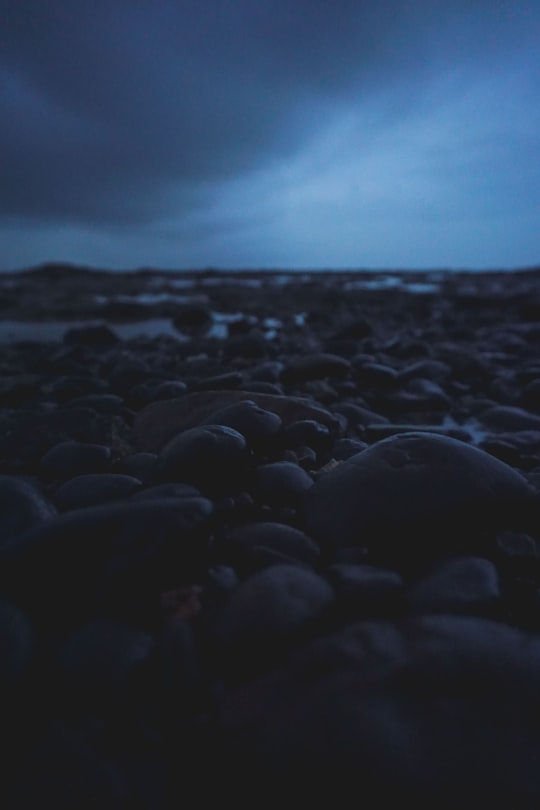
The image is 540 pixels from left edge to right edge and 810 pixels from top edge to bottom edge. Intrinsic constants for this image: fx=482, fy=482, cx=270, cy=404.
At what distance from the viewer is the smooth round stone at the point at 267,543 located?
101 centimetres

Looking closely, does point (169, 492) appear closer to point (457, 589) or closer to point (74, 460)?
point (74, 460)

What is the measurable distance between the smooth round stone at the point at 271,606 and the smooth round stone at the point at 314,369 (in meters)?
1.94

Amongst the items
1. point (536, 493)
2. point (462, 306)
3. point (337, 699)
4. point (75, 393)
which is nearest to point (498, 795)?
point (337, 699)

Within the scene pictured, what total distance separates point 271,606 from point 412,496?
47 cm

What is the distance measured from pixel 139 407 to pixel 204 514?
4.67ft

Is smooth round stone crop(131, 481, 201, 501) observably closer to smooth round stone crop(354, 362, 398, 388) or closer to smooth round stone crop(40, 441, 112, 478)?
smooth round stone crop(40, 441, 112, 478)

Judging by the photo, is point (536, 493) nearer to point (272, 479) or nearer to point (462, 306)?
point (272, 479)

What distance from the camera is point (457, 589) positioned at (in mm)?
895

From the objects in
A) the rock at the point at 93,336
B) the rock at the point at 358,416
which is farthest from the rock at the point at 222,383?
the rock at the point at 93,336

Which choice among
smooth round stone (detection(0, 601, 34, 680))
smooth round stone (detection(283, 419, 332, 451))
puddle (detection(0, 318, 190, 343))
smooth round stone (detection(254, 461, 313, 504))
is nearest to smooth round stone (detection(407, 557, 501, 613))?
smooth round stone (detection(254, 461, 313, 504))

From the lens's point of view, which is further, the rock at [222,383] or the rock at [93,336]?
the rock at [93,336]

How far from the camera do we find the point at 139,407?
2.31 m

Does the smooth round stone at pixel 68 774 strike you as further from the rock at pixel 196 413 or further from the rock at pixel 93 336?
the rock at pixel 93 336

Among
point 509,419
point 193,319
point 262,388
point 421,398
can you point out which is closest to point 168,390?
point 262,388
